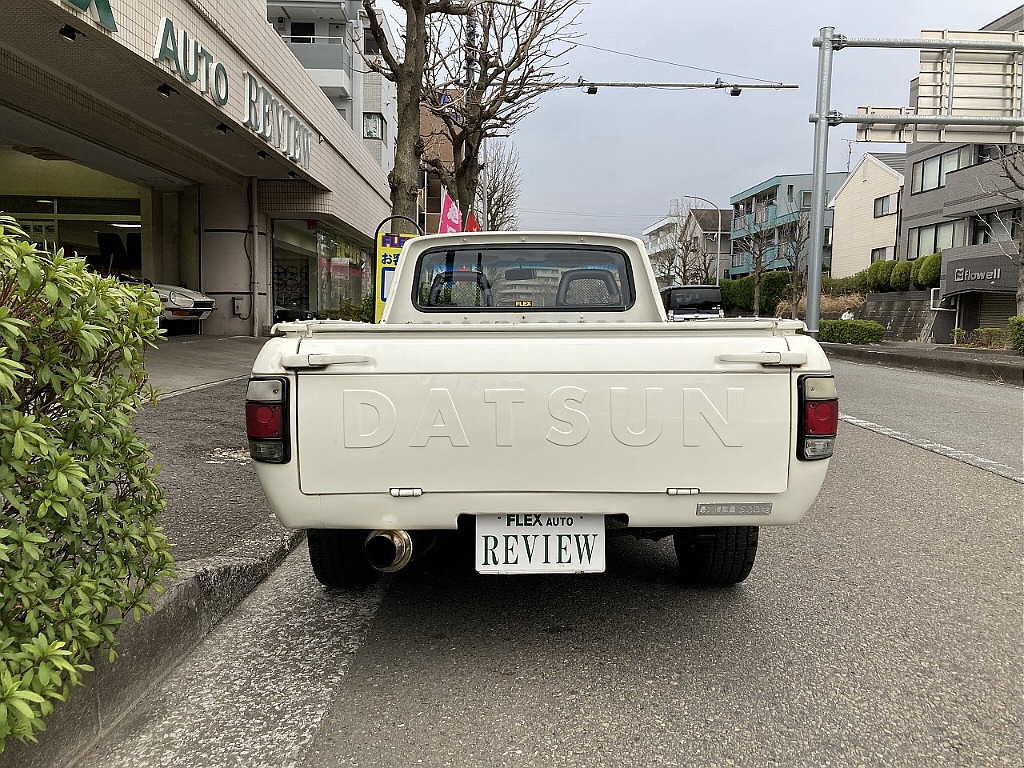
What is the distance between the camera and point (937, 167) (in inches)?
1451

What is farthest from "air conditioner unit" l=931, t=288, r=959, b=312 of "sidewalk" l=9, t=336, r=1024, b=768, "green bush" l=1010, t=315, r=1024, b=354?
"sidewalk" l=9, t=336, r=1024, b=768

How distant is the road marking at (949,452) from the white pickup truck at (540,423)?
15.2 ft

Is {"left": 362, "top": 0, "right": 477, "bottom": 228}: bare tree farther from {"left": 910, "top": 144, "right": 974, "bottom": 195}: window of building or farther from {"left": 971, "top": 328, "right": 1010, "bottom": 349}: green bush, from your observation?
{"left": 910, "top": 144, "right": 974, "bottom": 195}: window of building

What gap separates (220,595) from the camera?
11.3 ft

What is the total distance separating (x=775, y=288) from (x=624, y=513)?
50925mm

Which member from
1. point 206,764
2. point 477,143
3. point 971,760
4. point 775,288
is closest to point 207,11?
point 477,143

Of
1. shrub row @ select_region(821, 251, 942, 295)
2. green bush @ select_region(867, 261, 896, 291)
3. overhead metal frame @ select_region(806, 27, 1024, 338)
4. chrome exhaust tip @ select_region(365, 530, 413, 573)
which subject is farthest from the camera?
green bush @ select_region(867, 261, 896, 291)

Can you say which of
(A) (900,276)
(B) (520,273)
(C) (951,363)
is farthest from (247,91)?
(A) (900,276)

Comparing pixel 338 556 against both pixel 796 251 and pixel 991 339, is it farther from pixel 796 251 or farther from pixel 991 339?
pixel 796 251

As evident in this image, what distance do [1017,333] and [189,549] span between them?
67.9ft

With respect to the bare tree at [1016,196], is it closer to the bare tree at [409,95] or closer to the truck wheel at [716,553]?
the bare tree at [409,95]

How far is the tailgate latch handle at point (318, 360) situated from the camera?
2.65 metres

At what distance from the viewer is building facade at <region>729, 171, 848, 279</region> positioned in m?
57.6

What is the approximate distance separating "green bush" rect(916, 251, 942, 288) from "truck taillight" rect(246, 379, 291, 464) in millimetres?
37596
